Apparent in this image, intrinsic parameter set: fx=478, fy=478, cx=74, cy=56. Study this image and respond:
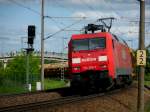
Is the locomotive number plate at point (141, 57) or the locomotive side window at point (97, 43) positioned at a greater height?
the locomotive side window at point (97, 43)

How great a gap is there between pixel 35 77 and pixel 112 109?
34.1 meters

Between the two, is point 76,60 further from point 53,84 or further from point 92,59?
point 53,84

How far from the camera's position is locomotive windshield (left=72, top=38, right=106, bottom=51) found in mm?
28281

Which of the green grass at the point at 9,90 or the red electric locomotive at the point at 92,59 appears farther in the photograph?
the green grass at the point at 9,90

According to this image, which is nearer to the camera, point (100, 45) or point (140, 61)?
point (140, 61)

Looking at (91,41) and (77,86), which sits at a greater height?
(91,41)

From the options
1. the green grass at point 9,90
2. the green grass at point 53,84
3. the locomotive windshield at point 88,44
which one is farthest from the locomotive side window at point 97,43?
the green grass at point 53,84

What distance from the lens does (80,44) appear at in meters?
28.6

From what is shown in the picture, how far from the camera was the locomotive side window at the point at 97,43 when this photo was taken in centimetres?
2812

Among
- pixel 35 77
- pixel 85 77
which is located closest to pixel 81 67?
pixel 85 77

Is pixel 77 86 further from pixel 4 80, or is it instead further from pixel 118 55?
pixel 4 80

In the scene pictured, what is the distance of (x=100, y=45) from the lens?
92.6 feet

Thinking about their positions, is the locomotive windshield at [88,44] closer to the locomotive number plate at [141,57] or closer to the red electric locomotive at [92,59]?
the red electric locomotive at [92,59]

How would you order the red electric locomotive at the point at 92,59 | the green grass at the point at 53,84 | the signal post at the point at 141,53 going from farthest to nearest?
1. the green grass at the point at 53,84
2. the red electric locomotive at the point at 92,59
3. the signal post at the point at 141,53
